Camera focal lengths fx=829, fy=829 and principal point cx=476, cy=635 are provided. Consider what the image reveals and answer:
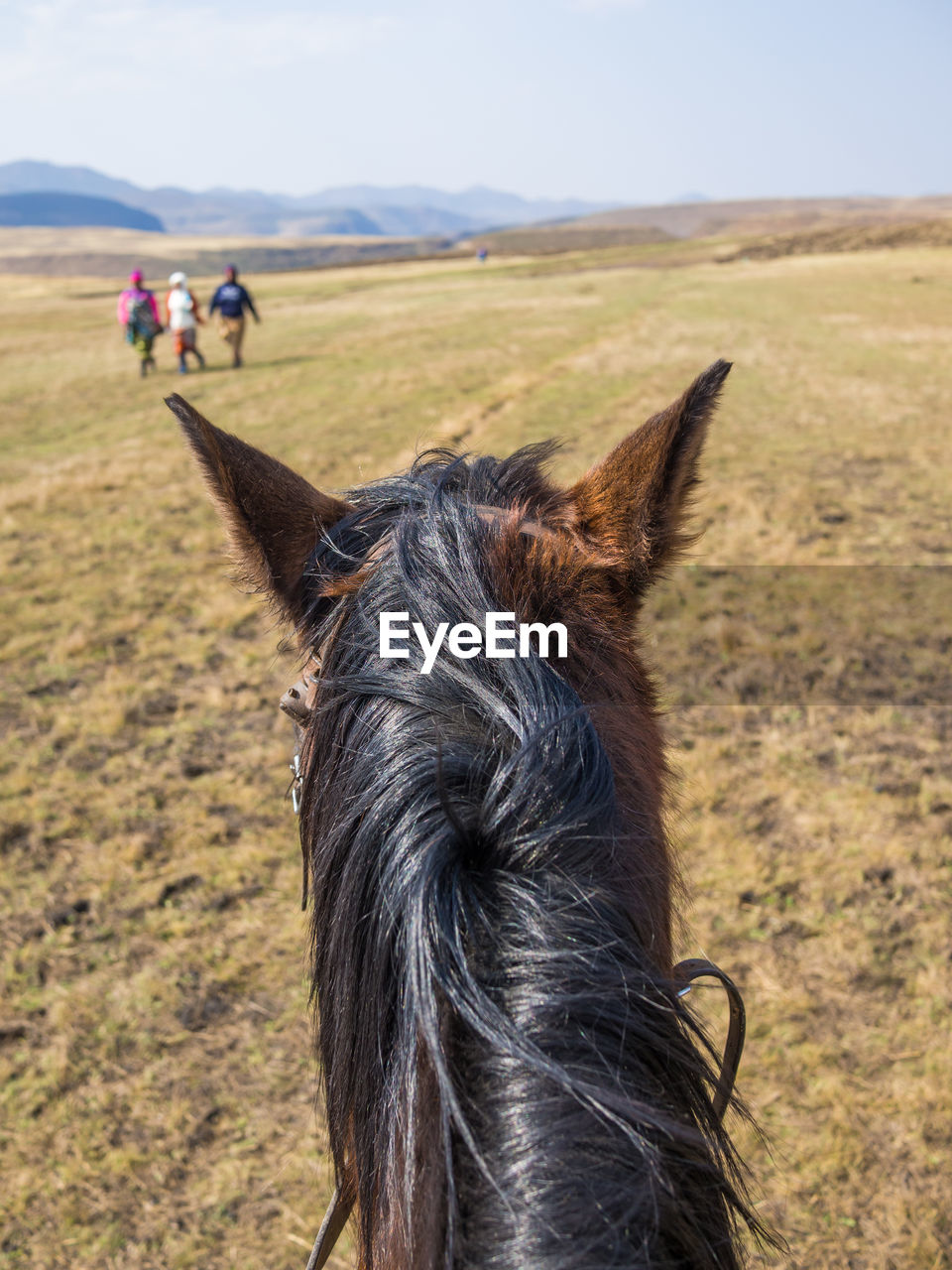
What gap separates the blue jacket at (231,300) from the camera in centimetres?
1711

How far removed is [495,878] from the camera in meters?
0.89

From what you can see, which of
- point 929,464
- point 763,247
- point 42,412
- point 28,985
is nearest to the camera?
point 28,985

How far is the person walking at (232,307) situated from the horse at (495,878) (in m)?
17.3

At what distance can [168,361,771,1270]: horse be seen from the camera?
2.51 feet

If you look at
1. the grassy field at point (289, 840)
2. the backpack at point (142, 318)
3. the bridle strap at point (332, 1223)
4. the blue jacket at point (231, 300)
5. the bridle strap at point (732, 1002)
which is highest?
the blue jacket at point (231, 300)

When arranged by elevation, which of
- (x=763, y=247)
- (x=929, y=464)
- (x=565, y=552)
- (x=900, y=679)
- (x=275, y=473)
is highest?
(x=763, y=247)

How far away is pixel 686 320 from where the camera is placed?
79.0 feet

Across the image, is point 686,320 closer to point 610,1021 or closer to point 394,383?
point 394,383

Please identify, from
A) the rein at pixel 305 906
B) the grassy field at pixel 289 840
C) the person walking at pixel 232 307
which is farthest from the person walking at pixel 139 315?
the rein at pixel 305 906

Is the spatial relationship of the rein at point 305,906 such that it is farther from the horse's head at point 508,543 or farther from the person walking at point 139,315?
the person walking at point 139,315

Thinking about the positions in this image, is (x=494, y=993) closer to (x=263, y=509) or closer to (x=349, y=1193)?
(x=349, y=1193)

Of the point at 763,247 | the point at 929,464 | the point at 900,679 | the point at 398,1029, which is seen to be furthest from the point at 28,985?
the point at 763,247

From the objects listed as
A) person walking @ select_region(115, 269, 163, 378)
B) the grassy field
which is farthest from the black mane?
person walking @ select_region(115, 269, 163, 378)

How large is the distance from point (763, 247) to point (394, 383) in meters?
42.1
